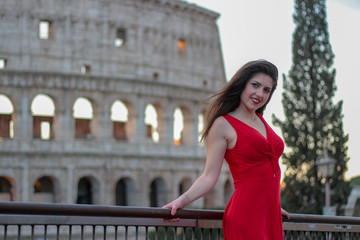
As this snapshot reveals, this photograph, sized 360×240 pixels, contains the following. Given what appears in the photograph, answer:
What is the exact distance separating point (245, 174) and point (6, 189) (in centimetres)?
3133

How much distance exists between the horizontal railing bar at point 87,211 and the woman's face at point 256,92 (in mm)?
927

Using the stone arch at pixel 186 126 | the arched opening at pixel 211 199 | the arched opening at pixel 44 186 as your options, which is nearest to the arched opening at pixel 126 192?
the arched opening at pixel 44 186

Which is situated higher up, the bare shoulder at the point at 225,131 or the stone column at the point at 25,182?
the stone column at the point at 25,182

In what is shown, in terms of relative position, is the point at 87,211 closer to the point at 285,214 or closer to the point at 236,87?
the point at 236,87

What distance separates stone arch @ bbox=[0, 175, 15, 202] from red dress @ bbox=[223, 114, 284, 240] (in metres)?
29.4

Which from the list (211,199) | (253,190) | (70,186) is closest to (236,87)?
(253,190)

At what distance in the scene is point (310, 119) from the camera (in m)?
26.8

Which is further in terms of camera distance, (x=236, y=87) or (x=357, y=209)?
(x=357, y=209)

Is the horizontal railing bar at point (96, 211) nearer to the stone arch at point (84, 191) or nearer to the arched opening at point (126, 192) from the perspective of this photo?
the stone arch at point (84, 191)

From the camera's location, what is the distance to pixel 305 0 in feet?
91.4

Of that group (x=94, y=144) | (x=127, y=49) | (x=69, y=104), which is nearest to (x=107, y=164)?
(x=94, y=144)

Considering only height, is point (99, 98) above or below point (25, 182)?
above

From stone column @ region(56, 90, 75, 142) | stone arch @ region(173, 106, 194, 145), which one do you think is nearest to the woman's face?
stone column @ region(56, 90, 75, 142)

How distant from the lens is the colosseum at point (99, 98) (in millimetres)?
32250
